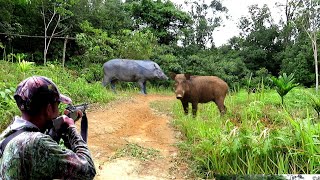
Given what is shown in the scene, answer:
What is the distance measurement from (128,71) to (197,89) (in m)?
6.13

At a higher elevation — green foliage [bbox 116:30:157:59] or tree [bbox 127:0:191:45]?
tree [bbox 127:0:191:45]

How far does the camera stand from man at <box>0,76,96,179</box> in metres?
1.62

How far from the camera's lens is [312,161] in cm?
378

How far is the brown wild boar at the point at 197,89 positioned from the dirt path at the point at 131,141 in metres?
0.69

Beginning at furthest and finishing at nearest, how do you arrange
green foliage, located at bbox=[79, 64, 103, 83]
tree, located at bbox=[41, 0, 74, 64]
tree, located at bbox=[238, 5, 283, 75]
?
tree, located at bbox=[238, 5, 283, 75], tree, located at bbox=[41, 0, 74, 64], green foliage, located at bbox=[79, 64, 103, 83]

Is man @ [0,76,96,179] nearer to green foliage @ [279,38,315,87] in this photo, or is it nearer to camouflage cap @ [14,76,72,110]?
camouflage cap @ [14,76,72,110]

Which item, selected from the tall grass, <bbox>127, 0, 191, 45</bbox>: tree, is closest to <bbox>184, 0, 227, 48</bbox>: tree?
<bbox>127, 0, 191, 45</bbox>: tree

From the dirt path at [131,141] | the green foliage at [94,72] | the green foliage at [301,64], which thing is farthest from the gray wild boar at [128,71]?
the green foliage at [301,64]

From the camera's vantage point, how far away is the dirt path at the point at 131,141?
4.25 m

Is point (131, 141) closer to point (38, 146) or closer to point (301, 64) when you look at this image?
point (38, 146)

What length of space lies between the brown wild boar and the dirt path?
2.27ft

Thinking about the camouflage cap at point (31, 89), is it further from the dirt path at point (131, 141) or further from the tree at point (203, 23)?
the tree at point (203, 23)

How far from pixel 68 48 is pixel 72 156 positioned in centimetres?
1778

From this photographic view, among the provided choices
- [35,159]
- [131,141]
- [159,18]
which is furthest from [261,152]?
[159,18]
